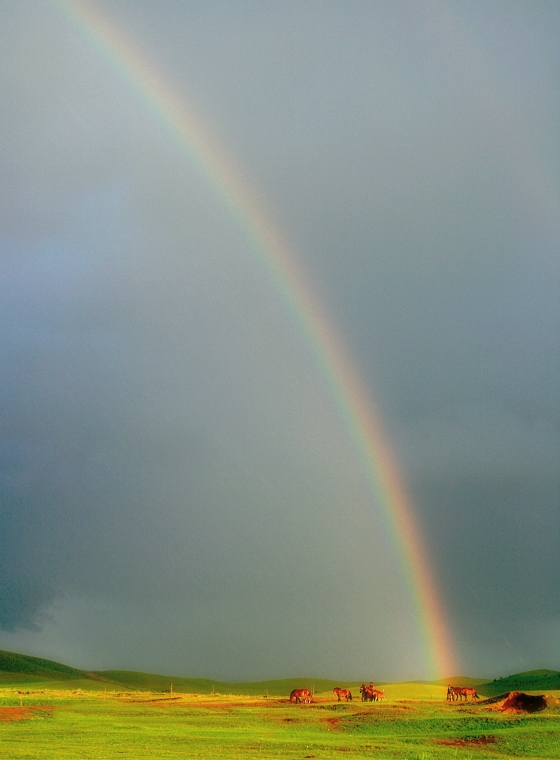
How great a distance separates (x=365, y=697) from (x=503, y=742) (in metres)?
40.7

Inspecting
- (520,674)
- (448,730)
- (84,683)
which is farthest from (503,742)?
(84,683)

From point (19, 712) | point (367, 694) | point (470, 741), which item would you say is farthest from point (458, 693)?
point (470, 741)

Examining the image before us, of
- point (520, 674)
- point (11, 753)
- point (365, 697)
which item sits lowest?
point (11, 753)

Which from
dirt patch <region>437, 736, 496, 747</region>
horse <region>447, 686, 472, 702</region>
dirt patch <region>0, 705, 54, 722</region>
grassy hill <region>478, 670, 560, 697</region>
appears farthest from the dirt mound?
grassy hill <region>478, 670, 560, 697</region>

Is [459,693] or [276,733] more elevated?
[459,693]

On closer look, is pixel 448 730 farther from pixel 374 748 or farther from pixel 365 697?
pixel 365 697

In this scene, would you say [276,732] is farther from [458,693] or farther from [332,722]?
[458,693]

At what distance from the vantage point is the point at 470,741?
145ft

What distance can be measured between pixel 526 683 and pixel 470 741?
270ft

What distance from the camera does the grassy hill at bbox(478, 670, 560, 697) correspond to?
367 ft

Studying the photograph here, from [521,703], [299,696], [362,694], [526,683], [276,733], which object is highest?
[526,683]

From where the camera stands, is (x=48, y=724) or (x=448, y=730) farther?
(x=48, y=724)

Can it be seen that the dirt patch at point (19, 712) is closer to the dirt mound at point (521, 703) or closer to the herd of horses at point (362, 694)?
the herd of horses at point (362, 694)

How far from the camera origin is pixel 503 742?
43938mm
